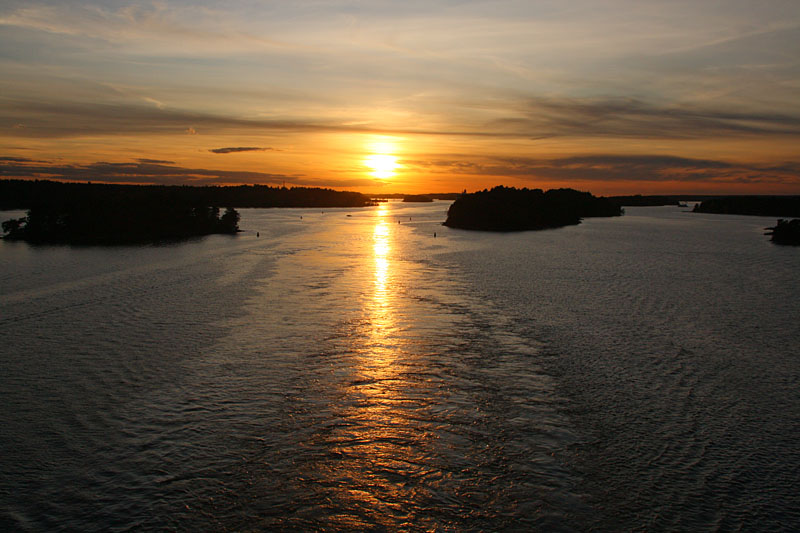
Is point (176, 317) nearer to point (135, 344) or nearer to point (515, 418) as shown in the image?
point (135, 344)

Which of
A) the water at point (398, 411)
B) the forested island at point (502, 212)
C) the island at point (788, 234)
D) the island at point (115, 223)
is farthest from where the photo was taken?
the forested island at point (502, 212)

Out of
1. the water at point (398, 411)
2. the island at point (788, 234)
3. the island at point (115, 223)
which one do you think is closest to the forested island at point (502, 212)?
the island at point (788, 234)

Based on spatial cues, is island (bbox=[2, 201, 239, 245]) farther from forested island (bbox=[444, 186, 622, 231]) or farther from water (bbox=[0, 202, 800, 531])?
water (bbox=[0, 202, 800, 531])

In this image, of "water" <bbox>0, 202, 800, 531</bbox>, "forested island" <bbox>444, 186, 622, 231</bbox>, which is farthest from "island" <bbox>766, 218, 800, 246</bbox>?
"water" <bbox>0, 202, 800, 531</bbox>

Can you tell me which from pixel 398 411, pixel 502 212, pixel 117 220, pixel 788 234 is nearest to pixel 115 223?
pixel 117 220

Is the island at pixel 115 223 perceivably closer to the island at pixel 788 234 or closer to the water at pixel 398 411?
the water at pixel 398 411

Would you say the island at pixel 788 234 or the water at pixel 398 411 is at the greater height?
the island at pixel 788 234

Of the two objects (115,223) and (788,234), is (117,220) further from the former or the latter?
(788,234)

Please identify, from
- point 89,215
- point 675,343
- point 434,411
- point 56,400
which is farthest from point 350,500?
point 89,215

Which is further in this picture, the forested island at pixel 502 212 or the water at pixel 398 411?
the forested island at pixel 502 212
